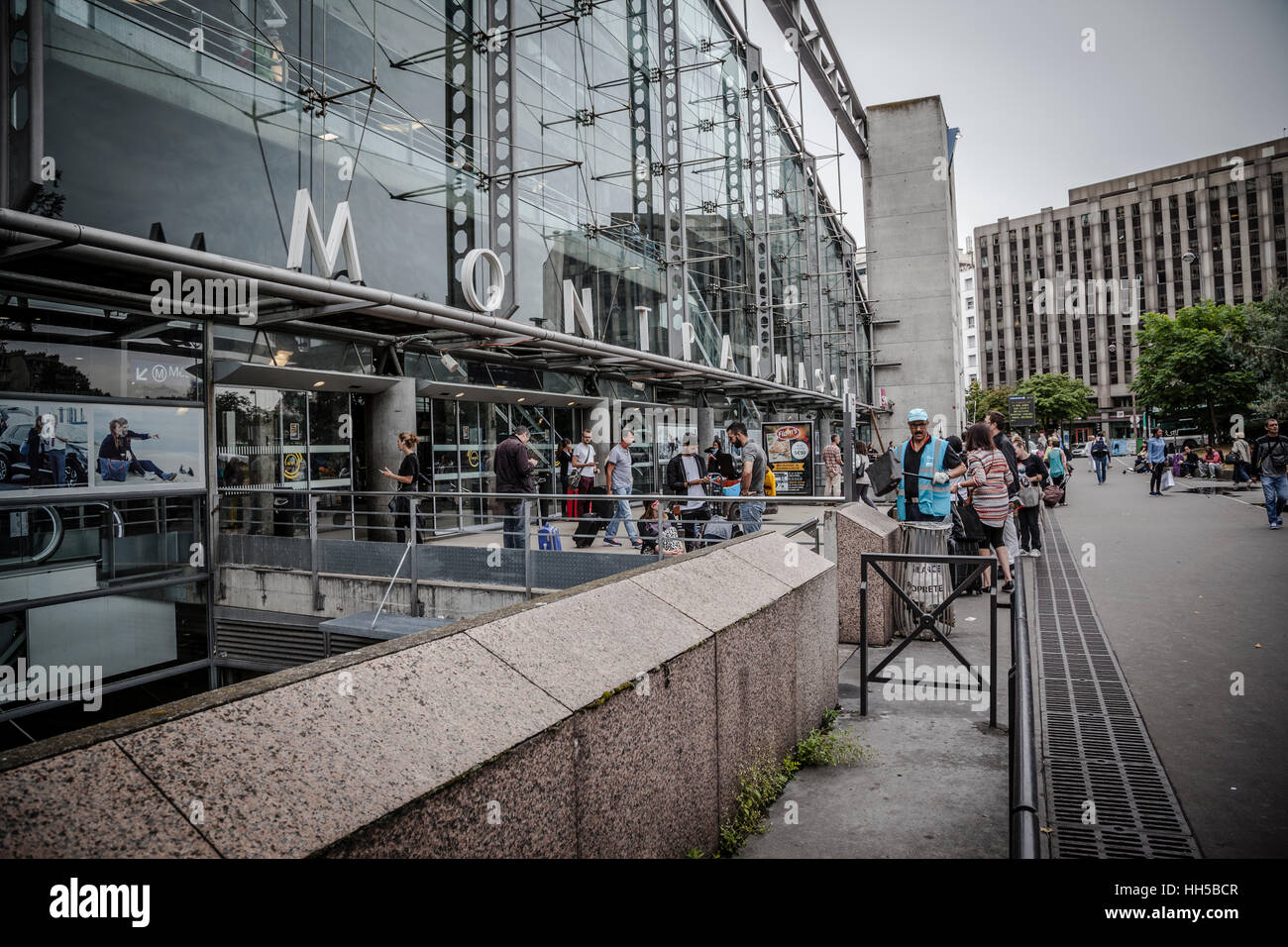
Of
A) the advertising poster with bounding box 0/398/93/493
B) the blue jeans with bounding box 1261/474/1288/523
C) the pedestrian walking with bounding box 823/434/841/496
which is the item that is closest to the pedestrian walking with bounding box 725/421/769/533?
the advertising poster with bounding box 0/398/93/493

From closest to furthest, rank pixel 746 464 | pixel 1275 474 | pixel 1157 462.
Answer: pixel 746 464
pixel 1275 474
pixel 1157 462

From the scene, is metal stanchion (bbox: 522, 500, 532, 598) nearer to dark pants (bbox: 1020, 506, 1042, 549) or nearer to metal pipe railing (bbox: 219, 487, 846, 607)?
metal pipe railing (bbox: 219, 487, 846, 607)

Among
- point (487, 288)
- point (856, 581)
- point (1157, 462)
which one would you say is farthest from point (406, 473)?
point (1157, 462)

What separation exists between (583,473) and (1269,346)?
36337 millimetres

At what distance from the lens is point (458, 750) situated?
213 centimetres

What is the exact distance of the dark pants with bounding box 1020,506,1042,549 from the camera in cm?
1262

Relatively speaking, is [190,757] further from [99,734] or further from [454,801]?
[454,801]

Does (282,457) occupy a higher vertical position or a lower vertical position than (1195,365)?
lower

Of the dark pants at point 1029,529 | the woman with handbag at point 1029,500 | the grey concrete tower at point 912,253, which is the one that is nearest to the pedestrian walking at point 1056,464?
the woman with handbag at point 1029,500

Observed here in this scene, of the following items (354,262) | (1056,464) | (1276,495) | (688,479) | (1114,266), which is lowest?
(1276,495)

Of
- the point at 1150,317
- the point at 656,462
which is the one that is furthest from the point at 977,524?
the point at 1150,317

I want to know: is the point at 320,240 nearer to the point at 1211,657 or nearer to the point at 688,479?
the point at 688,479

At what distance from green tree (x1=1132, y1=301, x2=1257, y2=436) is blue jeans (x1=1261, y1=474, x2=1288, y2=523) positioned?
119ft
